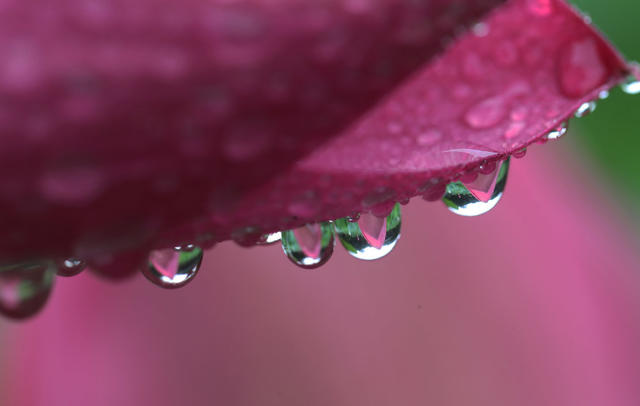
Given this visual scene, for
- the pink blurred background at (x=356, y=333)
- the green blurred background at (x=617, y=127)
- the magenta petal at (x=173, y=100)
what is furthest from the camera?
the green blurred background at (x=617, y=127)

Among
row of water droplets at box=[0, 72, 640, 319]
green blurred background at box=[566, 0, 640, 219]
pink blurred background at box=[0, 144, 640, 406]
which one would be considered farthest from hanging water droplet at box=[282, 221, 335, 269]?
green blurred background at box=[566, 0, 640, 219]

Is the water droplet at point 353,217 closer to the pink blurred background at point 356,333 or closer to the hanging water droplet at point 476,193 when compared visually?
the hanging water droplet at point 476,193

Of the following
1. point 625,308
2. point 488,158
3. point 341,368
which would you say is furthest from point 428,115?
point 625,308

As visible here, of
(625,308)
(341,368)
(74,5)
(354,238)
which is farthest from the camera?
(625,308)

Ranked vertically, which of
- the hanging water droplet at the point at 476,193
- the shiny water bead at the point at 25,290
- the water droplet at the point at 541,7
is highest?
the water droplet at the point at 541,7

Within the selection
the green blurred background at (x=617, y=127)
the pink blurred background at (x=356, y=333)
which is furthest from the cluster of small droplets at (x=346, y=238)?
the green blurred background at (x=617, y=127)

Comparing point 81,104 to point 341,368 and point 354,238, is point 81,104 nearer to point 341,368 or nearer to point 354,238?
point 354,238
